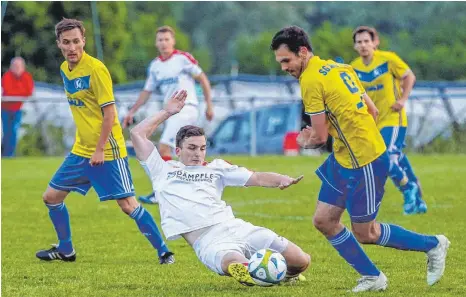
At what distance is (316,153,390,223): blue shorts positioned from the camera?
811 centimetres

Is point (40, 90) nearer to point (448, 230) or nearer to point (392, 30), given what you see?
point (448, 230)

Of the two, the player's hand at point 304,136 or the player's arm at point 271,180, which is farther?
the player's arm at point 271,180

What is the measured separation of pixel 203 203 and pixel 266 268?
0.86 metres

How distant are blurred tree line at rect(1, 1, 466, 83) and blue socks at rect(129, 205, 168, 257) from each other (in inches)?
997

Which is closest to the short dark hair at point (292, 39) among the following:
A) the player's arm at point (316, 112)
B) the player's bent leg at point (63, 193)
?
the player's arm at point (316, 112)

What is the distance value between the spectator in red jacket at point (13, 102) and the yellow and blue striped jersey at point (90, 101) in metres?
13.4

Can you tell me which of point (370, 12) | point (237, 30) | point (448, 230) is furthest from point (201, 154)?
point (237, 30)

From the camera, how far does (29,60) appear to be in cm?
3850

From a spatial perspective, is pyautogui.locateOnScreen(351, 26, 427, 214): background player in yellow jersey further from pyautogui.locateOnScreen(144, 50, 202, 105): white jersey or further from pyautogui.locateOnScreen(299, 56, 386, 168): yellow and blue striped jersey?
pyautogui.locateOnScreen(299, 56, 386, 168): yellow and blue striped jersey

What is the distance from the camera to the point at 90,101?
989 centimetres

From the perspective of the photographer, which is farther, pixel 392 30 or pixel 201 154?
pixel 392 30

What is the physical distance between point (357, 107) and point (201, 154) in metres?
1.21

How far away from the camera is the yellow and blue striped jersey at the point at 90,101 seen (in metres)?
9.76

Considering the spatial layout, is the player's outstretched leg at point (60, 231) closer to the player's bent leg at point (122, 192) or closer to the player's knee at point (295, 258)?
the player's bent leg at point (122, 192)
